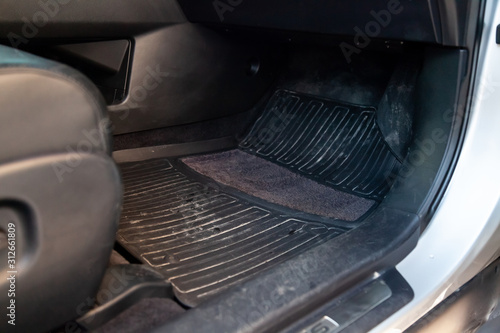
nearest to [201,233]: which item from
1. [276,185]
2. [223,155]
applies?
[276,185]

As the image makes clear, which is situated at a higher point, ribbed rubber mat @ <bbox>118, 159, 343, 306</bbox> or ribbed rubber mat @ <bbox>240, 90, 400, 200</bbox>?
ribbed rubber mat @ <bbox>240, 90, 400, 200</bbox>

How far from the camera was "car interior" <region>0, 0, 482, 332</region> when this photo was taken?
0.59 m

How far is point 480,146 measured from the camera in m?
0.96

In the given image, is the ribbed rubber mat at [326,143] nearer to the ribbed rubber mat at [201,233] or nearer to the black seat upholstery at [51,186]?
the ribbed rubber mat at [201,233]

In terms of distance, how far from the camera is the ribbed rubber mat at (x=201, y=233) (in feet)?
3.20

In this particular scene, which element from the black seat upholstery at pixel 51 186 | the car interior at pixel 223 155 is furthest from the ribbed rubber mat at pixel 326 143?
the black seat upholstery at pixel 51 186

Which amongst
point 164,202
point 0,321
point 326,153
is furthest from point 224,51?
point 0,321

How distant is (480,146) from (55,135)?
2.50 ft

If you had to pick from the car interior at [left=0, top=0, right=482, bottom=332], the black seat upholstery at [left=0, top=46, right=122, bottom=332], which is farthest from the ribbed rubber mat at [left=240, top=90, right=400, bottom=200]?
the black seat upholstery at [left=0, top=46, right=122, bottom=332]

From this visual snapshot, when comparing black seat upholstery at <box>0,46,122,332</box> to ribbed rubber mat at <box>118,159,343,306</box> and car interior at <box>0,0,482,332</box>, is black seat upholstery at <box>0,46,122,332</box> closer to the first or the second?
car interior at <box>0,0,482,332</box>

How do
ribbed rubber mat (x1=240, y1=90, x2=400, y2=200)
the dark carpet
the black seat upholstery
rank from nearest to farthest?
the black seat upholstery → the dark carpet → ribbed rubber mat (x1=240, y1=90, x2=400, y2=200)

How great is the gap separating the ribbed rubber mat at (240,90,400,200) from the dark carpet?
35 millimetres

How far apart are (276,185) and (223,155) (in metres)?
0.28

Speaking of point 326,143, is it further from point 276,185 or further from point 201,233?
point 201,233
